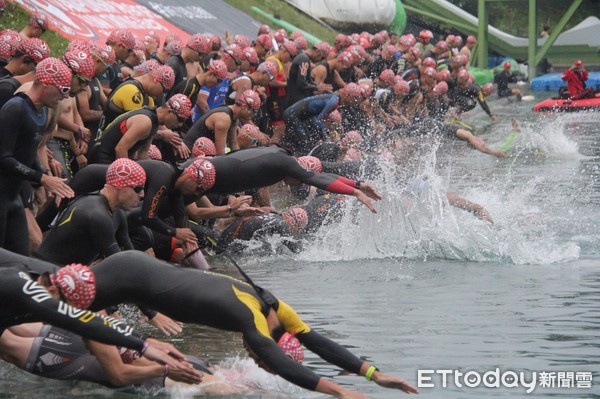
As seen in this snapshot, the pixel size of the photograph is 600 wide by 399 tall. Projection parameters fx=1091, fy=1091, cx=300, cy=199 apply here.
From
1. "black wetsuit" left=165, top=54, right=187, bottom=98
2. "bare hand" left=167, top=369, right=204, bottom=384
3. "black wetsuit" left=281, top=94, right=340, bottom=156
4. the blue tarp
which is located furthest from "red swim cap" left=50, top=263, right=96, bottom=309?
the blue tarp

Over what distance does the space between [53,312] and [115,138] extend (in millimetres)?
4048

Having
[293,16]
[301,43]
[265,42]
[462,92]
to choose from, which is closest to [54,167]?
[265,42]

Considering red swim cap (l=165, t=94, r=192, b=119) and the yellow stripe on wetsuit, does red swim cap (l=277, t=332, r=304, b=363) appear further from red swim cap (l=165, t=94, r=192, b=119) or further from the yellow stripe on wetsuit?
red swim cap (l=165, t=94, r=192, b=119)

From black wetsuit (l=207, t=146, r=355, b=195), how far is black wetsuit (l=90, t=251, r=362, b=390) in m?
3.30

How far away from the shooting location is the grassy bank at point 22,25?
15.0 meters

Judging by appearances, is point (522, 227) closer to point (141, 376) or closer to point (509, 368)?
point (509, 368)

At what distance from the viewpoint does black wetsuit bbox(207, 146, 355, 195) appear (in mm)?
9477

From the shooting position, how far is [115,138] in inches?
365

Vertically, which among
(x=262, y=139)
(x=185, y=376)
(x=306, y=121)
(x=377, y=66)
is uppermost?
(x=185, y=376)

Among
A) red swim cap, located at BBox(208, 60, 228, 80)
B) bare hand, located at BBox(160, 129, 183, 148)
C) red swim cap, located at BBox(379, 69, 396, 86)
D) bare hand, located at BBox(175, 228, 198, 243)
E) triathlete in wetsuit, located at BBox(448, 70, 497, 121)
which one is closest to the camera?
bare hand, located at BBox(175, 228, 198, 243)

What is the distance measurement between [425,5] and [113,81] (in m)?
23.3

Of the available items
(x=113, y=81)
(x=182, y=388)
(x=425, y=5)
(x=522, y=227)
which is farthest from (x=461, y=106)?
(x=182, y=388)

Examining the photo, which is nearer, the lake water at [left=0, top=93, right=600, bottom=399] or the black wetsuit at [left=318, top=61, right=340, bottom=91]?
A: the lake water at [left=0, top=93, right=600, bottom=399]

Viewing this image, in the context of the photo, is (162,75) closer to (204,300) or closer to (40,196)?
(40,196)
